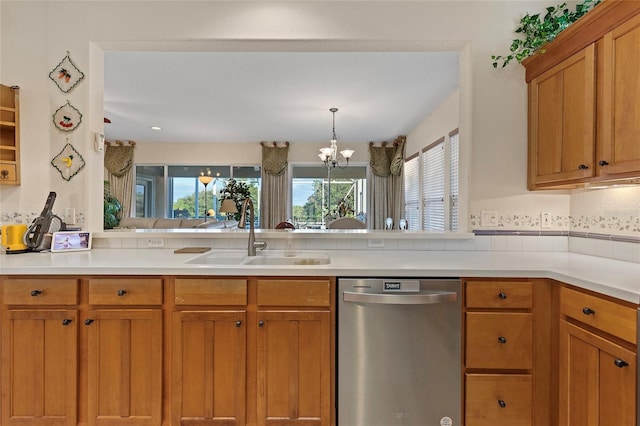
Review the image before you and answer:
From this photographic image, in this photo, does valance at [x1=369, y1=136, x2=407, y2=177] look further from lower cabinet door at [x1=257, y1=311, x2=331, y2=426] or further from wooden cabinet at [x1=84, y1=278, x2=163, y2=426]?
wooden cabinet at [x1=84, y1=278, x2=163, y2=426]

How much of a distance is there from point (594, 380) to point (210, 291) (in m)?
1.65

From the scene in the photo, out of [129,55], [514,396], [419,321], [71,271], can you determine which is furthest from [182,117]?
[514,396]

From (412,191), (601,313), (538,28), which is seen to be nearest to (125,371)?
(601,313)

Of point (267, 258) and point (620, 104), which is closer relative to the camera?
point (620, 104)

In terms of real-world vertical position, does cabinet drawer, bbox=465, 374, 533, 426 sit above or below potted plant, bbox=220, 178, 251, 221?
below

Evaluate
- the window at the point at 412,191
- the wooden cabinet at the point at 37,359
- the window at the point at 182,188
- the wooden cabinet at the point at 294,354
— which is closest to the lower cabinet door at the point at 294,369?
the wooden cabinet at the point at 294,354

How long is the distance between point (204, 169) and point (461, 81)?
644 centimetres

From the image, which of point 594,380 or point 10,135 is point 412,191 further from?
point 10,135

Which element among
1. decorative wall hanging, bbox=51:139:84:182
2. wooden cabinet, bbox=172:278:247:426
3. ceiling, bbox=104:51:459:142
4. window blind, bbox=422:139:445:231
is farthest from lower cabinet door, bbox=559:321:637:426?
window blind, bbox=422:139:445:231

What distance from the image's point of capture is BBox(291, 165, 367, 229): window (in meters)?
7.61

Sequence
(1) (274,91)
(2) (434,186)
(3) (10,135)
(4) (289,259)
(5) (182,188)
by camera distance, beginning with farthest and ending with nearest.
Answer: (5) (182,188)
(2) (434,186)
(1) (274,91)
(3) (10,135)
(4) (289,259)

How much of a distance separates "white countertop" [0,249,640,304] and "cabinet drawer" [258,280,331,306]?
1.9 inches

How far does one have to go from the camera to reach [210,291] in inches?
63.7

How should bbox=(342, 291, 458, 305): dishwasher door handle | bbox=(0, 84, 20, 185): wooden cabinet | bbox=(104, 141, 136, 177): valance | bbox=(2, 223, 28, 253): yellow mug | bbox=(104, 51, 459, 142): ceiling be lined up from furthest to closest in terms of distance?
bbox=(104, 141, 136, 177): valance, bbox=(104, 51, 459, 142): ceiling, bbox=(0, 84, 20, 185): wooden cabinet, bbox=(2, 223, 28, 253): yellow mug, bbox=(342, 291, 458, 305): dishwasher door handle
